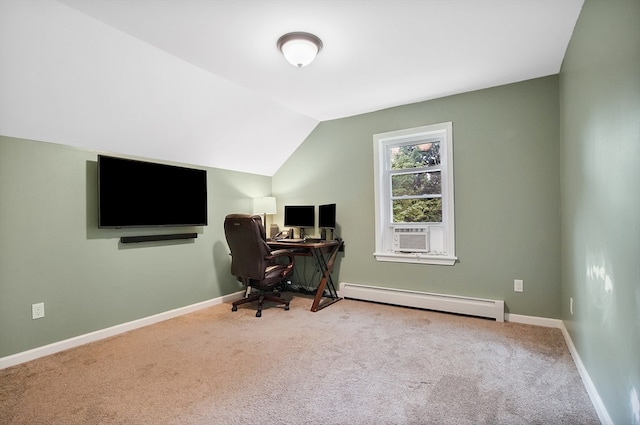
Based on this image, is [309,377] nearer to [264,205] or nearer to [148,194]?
[148,194]

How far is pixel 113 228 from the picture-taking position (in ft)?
9.61

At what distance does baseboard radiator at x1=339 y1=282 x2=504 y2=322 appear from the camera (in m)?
3.18

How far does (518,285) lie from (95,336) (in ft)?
13.1

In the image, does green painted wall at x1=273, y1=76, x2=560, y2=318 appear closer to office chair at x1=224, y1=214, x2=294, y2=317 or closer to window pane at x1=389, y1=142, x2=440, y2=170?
window pane at x1=389, y1=142, x2=440, y2=170

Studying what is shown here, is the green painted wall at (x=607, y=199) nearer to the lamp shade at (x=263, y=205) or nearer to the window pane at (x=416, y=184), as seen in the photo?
the window pane at (x=416, y=184)

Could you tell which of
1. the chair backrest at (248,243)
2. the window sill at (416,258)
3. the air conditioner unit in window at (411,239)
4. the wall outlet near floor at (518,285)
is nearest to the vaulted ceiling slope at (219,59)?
the chair backrest at (248,243)

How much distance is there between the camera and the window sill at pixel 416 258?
11.4 ft

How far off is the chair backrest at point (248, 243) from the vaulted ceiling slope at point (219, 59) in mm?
Answer: 991

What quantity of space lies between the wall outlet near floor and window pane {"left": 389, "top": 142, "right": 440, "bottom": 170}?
1498mm

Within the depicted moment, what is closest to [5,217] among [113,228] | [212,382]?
[113,228]

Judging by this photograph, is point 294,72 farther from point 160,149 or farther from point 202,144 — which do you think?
point 160,149

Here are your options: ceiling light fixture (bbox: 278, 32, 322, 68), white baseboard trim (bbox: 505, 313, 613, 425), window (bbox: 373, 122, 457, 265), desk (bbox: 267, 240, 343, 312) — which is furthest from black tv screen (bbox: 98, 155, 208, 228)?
white baseboard trim (bbox: 505, 313, 613, 425)

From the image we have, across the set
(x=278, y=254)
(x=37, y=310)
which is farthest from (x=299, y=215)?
(x=37, y=310)

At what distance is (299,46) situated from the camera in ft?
7.41
